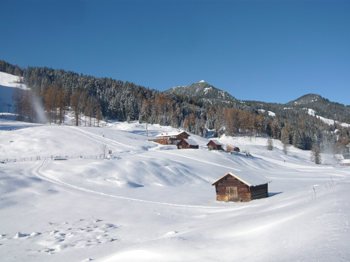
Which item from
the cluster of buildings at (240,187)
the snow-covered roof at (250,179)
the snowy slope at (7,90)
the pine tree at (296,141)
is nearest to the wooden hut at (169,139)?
the snow-covered roof at (250,179)

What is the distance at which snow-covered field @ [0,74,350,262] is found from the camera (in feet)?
23.4

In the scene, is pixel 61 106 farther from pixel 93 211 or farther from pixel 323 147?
pixel 323 147

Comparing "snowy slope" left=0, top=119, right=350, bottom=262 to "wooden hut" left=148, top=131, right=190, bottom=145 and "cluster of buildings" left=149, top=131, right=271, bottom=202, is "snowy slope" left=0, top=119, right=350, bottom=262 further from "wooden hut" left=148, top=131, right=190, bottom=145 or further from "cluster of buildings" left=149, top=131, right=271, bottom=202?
"wooden hut" left=148, top=131, right=190, bottom=145

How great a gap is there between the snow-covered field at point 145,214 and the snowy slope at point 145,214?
5cm

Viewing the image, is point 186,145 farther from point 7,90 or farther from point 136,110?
point 7,90

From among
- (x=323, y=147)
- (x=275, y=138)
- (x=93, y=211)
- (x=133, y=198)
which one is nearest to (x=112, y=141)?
(x=133, y=198)

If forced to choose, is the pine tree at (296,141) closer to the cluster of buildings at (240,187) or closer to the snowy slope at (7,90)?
the cluster of buildings at (240,187)

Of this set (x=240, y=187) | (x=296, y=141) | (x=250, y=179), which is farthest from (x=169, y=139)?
(x=296, y=141)

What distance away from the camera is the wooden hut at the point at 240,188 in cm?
2659

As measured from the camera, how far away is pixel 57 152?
49.7 metres

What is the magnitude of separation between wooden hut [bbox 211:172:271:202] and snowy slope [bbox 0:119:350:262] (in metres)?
1.70

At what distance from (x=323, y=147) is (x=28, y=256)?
150 meters

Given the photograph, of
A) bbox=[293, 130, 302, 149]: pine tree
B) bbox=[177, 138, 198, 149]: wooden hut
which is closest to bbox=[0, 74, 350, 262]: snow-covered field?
bbox=[177, 138, 198, 149]: wooden hut

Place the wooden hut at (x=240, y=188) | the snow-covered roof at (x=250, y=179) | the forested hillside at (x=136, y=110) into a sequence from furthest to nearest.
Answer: the forested hillside at (x=136, y=110), the snow-covered roof at (x=250, y=179), the wooden hut at (x=240, y=188)
